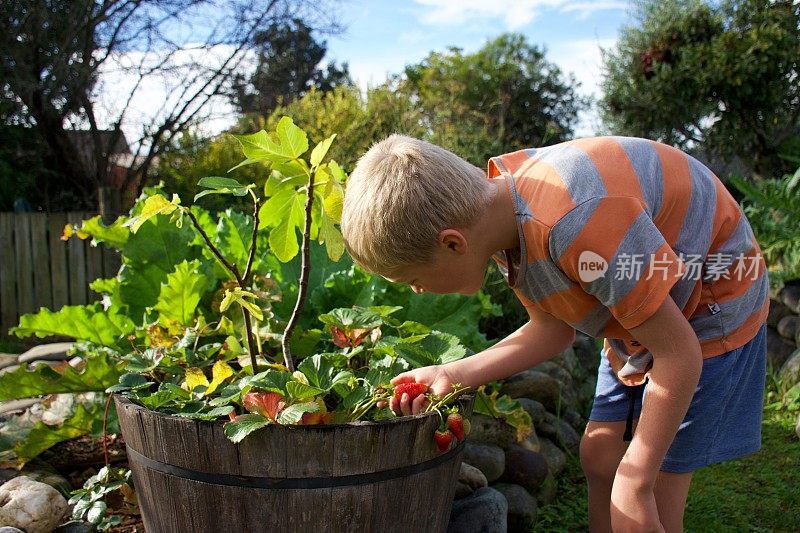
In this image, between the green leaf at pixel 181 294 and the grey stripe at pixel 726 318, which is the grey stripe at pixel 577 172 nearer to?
the grey stripe at pixel 726 318

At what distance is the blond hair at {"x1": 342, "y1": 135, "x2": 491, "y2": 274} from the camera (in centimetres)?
119

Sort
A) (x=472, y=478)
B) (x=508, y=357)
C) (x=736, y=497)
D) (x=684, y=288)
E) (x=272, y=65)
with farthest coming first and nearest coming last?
1. (x=272, y=65)
2. (x=736, y=497)
3. (x=472, y=478)
4. (x=508, y=357)
5. (x=684, y=288)

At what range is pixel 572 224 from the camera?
1.15 m

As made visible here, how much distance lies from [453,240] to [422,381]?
16.3 inches

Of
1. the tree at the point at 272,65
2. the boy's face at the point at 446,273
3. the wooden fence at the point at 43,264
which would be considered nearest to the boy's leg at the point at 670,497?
the boy's face at the point at 446,273

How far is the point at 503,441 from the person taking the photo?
2.53 meters

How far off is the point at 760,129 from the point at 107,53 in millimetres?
6139

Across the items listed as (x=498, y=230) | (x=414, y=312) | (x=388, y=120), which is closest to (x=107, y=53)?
(x=388, y=120)

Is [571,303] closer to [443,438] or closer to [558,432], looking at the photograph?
[443,438]

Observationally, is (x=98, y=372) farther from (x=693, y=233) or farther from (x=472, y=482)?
(x=693, y=233)

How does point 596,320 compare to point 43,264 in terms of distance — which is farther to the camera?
point 43,264

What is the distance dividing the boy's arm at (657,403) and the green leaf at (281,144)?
80cm

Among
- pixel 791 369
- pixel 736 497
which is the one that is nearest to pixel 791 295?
pixel 791 369

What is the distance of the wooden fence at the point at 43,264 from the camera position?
529 centimetres
